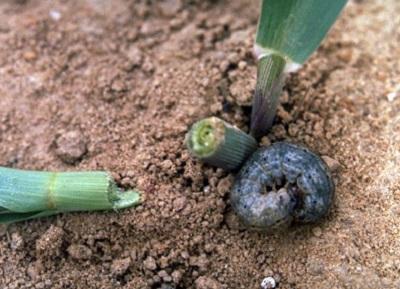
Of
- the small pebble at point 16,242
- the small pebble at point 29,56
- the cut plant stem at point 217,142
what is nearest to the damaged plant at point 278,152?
the cut plant stem at point 217,142

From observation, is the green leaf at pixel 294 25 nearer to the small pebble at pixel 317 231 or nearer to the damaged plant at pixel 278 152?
the damaged plant at pixel 278 152

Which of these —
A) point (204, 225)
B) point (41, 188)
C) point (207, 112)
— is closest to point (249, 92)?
point (207, 112)

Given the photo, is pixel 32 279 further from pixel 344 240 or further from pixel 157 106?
pixel 344 240

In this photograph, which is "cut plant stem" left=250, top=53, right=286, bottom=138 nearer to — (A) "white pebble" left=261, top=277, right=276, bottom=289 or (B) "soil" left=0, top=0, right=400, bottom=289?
(B) "soil" left=0, top=0, right=400, bottom=289

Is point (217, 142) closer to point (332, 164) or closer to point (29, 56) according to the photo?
point (332, 164)

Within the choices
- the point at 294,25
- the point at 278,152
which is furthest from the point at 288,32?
the point at 278,152
